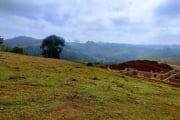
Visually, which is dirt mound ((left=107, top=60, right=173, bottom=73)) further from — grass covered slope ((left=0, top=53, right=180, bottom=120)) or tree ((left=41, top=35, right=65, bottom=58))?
grass covered slope ((left=0, top=53, right=180, bottom=120))

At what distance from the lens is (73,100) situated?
10469 millimetres

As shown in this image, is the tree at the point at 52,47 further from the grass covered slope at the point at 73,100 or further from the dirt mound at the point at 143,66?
the grass covered slope at the point at 73,100

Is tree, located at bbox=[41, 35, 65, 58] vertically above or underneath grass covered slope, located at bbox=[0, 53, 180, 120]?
above

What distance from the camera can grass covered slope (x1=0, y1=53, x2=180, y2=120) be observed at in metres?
8.68

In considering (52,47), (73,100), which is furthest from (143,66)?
(73,100)

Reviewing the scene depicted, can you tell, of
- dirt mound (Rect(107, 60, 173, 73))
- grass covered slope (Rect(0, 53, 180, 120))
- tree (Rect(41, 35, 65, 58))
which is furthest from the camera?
tree (Rect(41, 35, 65, 58))

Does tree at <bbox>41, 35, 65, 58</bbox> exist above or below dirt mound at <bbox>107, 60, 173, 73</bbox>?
above

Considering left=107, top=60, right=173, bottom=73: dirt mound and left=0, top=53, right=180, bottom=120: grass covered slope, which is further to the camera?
left=107, top=60, right=173, bottom=73: dirt mound

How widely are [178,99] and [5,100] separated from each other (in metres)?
8.73

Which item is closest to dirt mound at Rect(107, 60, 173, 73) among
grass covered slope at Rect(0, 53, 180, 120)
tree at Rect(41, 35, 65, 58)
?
tree at Rect(41, 35, 65, 58)

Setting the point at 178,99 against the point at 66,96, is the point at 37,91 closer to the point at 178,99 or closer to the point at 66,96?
the point at 66,96

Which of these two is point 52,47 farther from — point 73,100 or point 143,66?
→ point 73,100

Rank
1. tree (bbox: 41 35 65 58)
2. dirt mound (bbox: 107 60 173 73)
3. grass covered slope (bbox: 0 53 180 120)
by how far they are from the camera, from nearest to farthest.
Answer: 1. grass covered slope (bbox: 0 53 180 120)
2. dirt mound (bbox: 107 60 173 73)
3. tree (bbox: 41 35 65 58)

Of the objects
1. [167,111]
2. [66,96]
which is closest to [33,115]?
[66,96]
